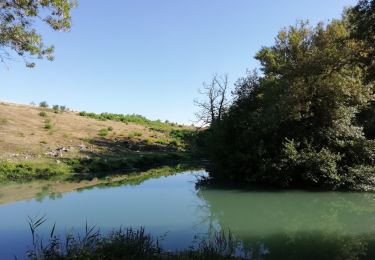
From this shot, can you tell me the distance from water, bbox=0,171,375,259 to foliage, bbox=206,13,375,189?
1570mm

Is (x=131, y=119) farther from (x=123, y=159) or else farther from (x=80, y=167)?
(x=80, y=167)

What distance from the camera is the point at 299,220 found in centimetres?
1720

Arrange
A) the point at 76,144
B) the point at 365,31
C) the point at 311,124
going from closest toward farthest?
1. the point at 365,31
2. the point at 311,124
3. the point at 76,144

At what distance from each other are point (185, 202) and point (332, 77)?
35.3 feet

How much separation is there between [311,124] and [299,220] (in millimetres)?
9669

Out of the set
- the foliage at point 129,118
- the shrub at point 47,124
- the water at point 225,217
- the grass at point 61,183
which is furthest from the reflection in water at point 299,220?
the foliage at point 129,118

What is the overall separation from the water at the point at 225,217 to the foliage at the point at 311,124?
1.57 meters

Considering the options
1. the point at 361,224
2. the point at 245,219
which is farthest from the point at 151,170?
the point at 361,224

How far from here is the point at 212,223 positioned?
17.0 meters

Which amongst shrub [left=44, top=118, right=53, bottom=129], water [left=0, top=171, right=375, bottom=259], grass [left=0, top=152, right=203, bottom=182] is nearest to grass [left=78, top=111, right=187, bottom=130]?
shrub [left=44, top=118, right=53, bottom=129]

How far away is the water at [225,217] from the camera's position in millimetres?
13089

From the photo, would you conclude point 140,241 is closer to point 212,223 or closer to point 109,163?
point 212,223

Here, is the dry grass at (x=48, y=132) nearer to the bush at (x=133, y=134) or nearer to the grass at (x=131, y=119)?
the bush at (x=133, y=134)

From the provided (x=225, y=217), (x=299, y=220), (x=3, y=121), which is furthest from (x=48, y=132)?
(x=299, y=220)
